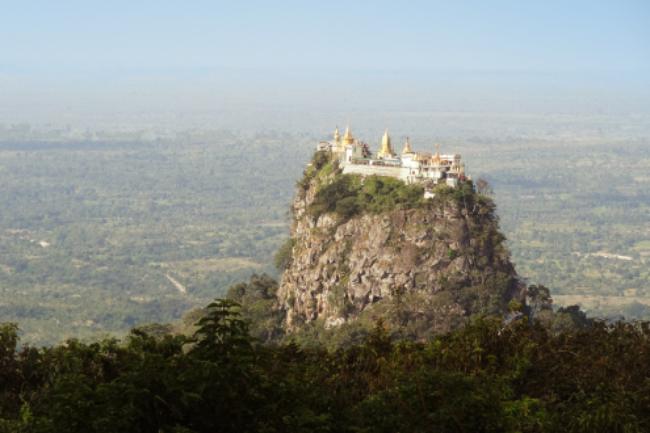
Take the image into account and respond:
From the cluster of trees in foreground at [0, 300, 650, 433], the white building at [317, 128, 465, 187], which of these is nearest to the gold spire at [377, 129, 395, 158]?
the white building at [317, 128, 465, 187]

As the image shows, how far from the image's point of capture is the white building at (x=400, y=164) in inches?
2180

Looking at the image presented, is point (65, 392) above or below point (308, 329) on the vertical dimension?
above

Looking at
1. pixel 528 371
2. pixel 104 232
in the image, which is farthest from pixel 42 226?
pixel 528 371

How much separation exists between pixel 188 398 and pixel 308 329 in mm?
36822

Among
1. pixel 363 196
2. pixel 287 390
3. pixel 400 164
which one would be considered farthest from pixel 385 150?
pixel 287 390

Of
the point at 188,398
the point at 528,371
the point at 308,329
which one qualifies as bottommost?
the point at 308,329

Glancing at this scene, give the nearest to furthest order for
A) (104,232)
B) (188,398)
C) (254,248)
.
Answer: (188,398) < (254,248) < (104,232)

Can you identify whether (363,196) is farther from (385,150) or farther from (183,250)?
(183,250)

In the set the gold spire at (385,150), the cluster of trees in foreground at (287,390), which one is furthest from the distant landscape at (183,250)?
the cluster of trees in foreground at (287,390)

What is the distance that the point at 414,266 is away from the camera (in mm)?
53188

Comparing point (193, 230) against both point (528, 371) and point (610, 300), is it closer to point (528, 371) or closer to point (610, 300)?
point (610, 300)

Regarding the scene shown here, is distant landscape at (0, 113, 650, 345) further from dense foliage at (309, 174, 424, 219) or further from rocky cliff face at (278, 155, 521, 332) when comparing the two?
rocky cliff face at (278, 155, 521, 332)

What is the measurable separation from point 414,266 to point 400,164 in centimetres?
644

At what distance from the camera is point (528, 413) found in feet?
70.9
